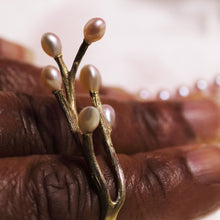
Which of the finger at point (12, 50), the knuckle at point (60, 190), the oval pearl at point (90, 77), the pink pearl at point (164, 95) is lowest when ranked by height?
the pink pearl at point (164, 95)

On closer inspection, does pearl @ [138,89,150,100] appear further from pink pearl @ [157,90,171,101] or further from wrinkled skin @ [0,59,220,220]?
wrinkled skin @ [0,59,220,220]

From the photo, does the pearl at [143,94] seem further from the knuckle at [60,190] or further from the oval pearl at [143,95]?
the knuckle at [60,190]

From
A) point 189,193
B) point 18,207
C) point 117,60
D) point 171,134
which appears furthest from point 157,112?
point 117,60

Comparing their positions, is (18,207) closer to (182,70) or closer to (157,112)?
(157,112)

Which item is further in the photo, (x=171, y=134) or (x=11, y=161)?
(x=171, y=134)

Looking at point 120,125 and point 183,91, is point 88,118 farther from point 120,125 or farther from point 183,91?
point 183,91

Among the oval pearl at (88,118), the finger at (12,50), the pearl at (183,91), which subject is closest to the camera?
the oval pearl at (88,118)

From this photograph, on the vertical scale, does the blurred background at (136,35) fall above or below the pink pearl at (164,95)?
above

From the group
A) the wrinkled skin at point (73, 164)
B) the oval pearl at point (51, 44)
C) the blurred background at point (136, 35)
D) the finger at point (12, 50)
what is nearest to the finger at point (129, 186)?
the wrinkled skin at point (73, 164)
